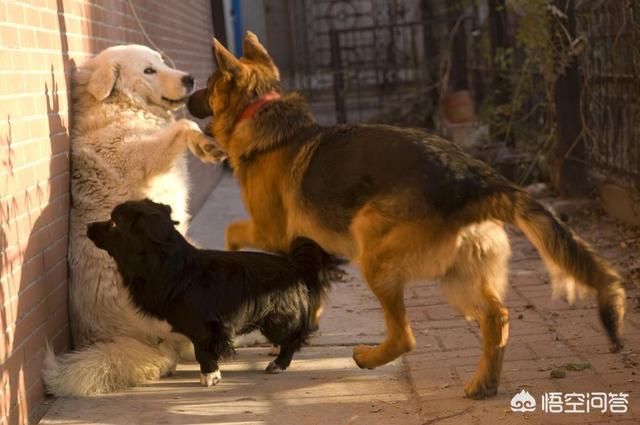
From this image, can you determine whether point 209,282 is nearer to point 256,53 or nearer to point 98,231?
point 98,231

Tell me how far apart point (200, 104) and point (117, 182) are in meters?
0.68

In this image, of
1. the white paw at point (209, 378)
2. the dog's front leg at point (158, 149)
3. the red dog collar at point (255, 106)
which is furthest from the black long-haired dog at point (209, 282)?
the red dog collar at point (255, 106)

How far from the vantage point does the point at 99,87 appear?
18.0 ft

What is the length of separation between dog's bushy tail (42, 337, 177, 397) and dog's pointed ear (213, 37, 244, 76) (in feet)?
5.14

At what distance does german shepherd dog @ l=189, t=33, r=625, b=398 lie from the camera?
4160mm

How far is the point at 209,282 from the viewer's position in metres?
4.88

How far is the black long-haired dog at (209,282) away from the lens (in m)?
4.75

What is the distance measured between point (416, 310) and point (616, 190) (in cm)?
315

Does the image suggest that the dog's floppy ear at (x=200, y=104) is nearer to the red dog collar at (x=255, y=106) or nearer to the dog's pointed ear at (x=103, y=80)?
the red dog collar at (x=255, y=106)

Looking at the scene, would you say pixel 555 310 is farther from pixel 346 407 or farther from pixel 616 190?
pixel 616 190

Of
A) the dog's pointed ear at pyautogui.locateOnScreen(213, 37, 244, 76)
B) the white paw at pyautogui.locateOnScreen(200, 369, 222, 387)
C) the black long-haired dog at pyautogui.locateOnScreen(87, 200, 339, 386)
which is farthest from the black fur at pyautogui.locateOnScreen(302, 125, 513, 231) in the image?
the white paw at pyautogui.locateOnScreen(200, 369, 222, 387)

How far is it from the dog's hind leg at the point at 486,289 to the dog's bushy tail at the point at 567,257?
7.2 inches

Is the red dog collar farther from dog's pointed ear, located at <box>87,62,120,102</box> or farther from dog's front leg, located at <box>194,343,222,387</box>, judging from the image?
dog's front leg, located at <box>194,343,222,387</box>

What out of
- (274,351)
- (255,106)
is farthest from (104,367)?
(255,106)
